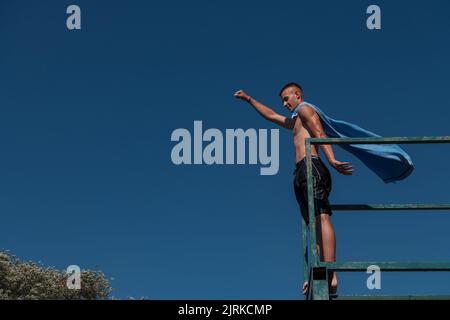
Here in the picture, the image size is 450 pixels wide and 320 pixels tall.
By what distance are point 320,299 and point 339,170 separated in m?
2.49

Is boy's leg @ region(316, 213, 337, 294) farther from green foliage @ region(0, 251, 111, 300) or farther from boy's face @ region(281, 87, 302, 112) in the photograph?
green foliage @ region(0, 251, 111, 300)

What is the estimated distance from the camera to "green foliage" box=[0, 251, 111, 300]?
40.0 m

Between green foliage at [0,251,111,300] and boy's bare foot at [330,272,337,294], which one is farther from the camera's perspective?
green foliage at [0,251,111,300]

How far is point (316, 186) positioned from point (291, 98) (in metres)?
1.83

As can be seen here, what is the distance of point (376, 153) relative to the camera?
31.4 ft

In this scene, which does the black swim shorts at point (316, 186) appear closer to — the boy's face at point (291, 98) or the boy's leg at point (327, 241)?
the boy's leg at point (327, 241)

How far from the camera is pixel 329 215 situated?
29.2 ft

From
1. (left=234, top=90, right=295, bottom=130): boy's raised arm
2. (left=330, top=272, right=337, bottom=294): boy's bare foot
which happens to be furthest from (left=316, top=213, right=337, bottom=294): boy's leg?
(left=234, top=90, right=295, bottom=130): boy's raised arm

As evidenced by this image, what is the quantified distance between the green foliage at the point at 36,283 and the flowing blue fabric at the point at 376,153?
3177 cm

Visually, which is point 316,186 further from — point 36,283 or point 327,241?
point 36,283

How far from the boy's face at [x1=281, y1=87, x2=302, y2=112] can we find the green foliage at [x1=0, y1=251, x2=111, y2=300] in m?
31.2

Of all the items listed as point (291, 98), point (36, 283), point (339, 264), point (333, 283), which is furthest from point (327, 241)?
point (36, 283)

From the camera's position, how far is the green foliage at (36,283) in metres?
40.0

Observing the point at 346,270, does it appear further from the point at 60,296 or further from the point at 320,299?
the point at 60,296
